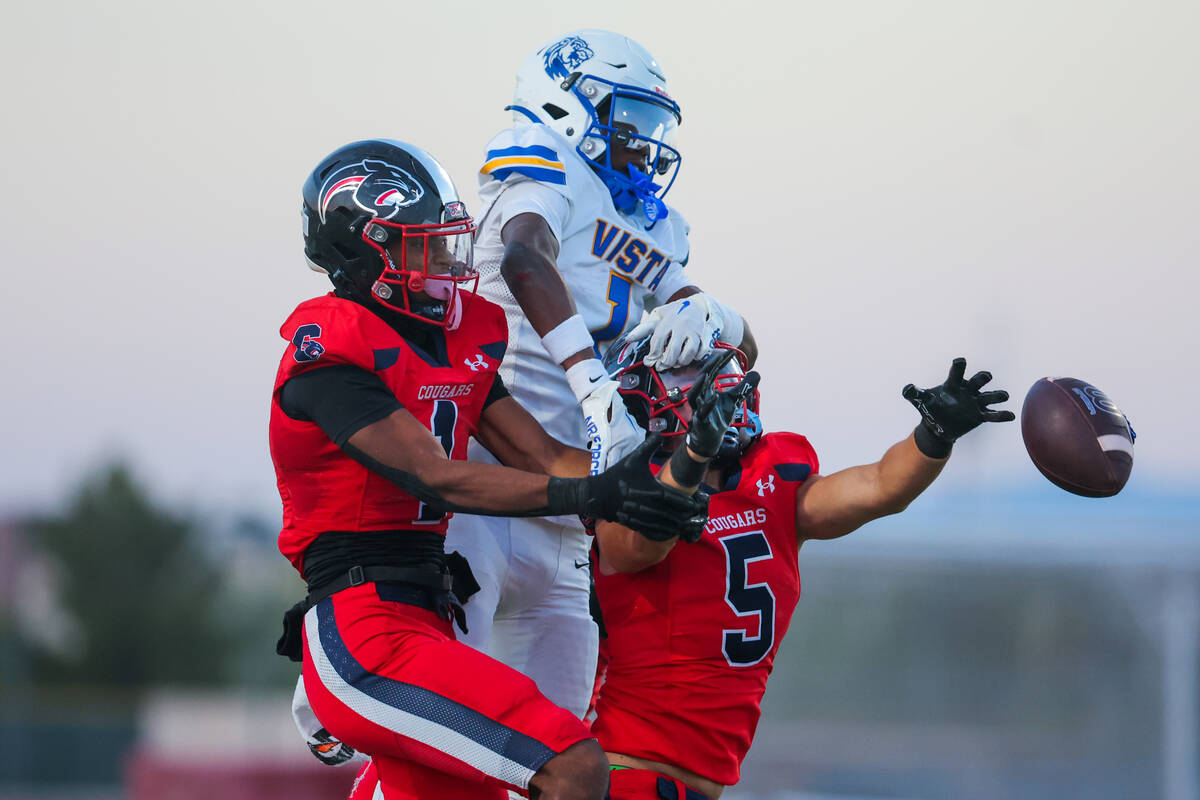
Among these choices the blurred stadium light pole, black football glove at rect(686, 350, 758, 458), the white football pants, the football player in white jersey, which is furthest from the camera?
the blurred stadium light pole

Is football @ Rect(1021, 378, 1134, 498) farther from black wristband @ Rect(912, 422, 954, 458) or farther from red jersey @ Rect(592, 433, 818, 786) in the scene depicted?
red jersey @ Rect(592, 433, 818, 786)

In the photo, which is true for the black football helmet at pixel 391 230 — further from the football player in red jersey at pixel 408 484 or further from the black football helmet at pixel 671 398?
the black football helmet at pixel 671 398

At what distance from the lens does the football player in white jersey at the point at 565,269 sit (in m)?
4.02

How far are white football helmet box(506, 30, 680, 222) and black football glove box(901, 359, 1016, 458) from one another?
58.7 inches

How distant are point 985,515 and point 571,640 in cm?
1883

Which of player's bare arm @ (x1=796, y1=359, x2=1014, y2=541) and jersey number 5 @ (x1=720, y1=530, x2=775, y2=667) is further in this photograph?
jersey number 5 @ (x1=720, y1=530, x2=775, y2=667)

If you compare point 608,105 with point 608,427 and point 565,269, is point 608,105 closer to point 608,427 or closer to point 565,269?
point 565,269

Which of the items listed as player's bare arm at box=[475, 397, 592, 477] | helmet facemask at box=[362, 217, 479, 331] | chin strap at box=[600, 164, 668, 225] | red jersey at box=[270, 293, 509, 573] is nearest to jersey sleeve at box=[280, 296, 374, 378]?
red jersey at box=[270, 293, 509, 573]

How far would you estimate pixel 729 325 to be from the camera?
13.2ft

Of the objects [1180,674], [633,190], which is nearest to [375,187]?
[633,190]

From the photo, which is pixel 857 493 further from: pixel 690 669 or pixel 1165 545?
pixel 1165 545

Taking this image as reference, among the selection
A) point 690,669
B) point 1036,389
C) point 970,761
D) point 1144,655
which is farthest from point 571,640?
point 1144,655

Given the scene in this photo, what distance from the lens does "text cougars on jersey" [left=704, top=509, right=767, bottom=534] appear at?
12.1ft

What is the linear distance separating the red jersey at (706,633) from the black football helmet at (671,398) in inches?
4.7
